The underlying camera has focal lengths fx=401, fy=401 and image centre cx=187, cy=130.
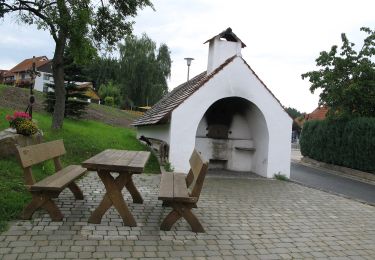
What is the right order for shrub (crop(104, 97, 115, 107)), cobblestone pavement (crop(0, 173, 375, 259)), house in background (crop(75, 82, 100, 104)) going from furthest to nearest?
shrub (crop(104, 97, 115, 107)) < house in background (crop(75, 82, 100, 104)) < cobblestone pavement (crop(0, 173, 375, 259))

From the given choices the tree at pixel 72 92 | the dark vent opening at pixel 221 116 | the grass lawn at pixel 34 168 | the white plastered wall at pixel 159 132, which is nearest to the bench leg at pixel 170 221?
the grass lawn at pixel 34 168

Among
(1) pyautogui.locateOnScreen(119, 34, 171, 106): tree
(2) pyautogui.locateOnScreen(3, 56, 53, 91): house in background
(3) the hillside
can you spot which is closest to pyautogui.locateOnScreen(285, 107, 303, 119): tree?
(1) pyautogui.locateOnScreen(119, 34, 171, 106): tree

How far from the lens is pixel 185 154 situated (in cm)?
1174

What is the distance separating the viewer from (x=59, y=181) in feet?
19.7

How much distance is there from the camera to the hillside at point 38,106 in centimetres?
2591

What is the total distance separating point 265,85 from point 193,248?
8172 mm

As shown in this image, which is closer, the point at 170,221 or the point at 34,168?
the point at 170,221

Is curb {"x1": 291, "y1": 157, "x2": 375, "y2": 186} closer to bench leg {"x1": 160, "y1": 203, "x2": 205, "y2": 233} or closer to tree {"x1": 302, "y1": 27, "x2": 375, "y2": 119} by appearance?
tree {"x1": 302, "y1": 27, "x2": 375, "y2": 119}

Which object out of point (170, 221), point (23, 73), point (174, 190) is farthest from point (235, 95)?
point (23, 73)

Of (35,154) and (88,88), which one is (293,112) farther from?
(35,154)

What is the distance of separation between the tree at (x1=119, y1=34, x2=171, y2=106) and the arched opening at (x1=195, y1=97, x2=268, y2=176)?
113 ft

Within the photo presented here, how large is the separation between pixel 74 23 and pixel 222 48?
4.83 metres

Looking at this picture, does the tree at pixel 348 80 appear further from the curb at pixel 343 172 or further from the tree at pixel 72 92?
the tree at pixel 72 92

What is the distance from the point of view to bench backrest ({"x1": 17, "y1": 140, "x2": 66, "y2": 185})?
18.8 ft
